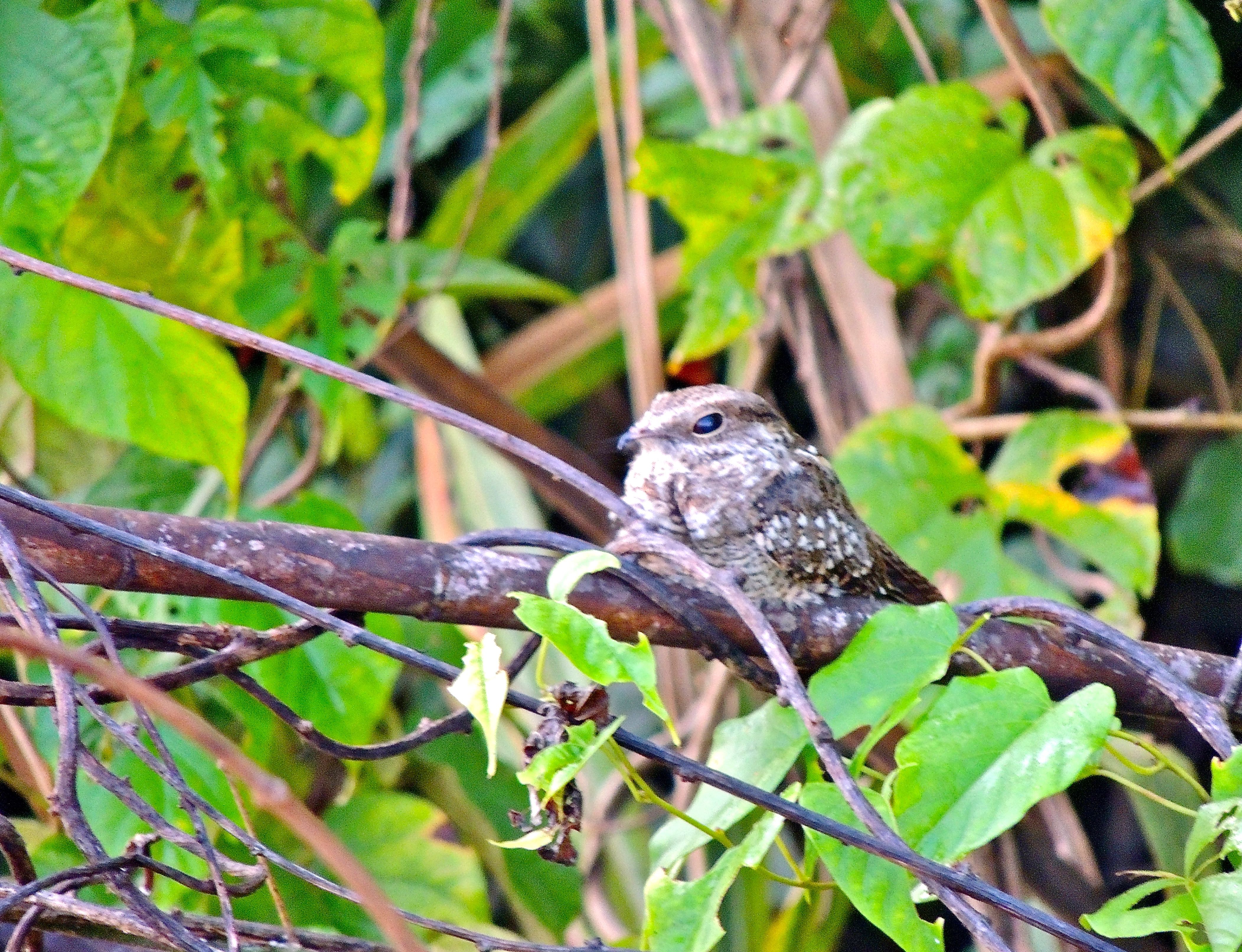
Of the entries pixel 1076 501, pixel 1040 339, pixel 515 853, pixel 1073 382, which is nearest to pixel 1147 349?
pixel 1073 382

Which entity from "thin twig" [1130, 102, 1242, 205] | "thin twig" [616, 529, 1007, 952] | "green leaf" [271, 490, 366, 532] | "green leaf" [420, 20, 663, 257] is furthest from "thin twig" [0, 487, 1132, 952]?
"green leaf" [420, 20, 663, 257]

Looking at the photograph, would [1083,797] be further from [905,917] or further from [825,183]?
[905,917]

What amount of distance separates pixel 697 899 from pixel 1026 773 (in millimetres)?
409

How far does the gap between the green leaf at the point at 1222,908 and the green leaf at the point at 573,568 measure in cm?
65

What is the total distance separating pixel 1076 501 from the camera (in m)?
2.60

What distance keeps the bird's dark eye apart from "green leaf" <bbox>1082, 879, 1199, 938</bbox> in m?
1.31

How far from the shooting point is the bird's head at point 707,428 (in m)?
2.32

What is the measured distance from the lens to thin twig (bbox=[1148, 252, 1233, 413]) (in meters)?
2.98

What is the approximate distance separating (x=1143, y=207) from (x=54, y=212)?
105 inches

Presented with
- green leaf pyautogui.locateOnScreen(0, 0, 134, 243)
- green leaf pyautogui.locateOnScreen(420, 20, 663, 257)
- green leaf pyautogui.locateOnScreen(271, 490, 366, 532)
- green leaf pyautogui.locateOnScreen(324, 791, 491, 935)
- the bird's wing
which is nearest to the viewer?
green leaf pyautogui.locateOnScreen(0, 0, 134, 243)

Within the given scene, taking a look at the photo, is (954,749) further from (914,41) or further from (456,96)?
(456,96)

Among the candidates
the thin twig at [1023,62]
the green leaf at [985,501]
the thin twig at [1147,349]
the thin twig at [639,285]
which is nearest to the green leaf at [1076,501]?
the green leaf at [985,501]

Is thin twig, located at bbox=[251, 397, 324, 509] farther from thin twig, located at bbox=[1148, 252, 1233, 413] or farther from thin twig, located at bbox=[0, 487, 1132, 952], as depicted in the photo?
thin twig, located at bbox=[1148, 252, 1233, 413]

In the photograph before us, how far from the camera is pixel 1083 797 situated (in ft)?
11.3
